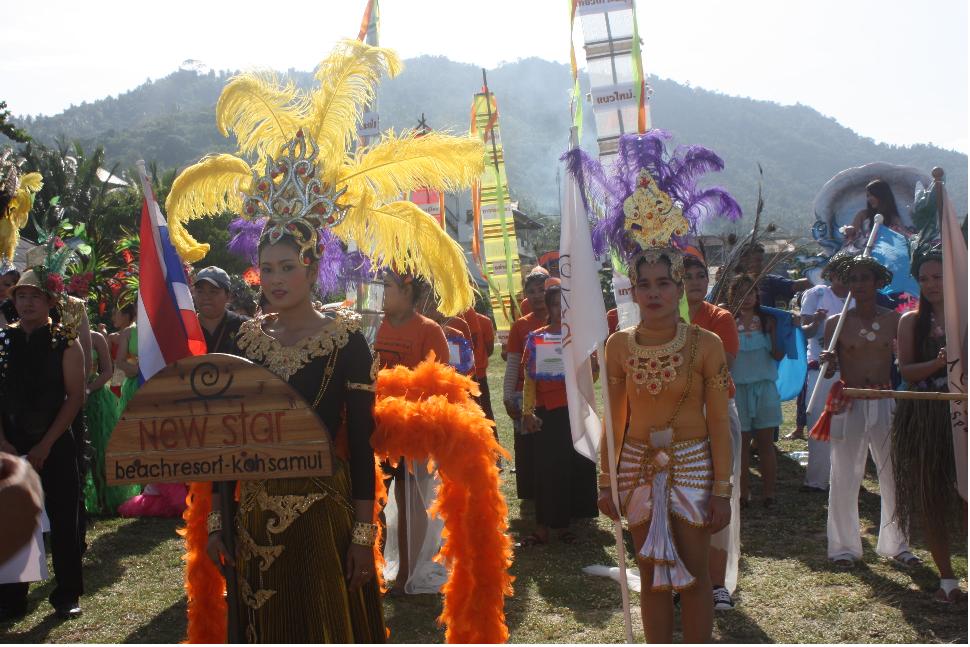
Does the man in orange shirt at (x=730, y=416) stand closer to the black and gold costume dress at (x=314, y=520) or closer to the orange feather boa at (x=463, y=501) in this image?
the orange feather boa at (x=463, y=501)

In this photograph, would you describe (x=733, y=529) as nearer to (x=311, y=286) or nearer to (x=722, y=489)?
(x=722, y=489)

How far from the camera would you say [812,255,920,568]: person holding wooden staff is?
20.3 feet

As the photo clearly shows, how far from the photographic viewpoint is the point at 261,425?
10.6 feet

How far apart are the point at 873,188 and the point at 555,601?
6.45 meters

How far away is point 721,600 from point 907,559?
1.51 metres

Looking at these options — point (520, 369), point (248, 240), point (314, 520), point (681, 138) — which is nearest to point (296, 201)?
point (314, 520)

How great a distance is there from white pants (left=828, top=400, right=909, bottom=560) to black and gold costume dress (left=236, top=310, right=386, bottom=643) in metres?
3.87

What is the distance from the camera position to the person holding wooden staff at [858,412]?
6.18 metres

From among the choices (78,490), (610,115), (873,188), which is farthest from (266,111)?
(873,188)

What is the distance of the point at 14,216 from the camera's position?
6.69m

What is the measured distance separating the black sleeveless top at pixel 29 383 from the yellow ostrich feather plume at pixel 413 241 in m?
2.56

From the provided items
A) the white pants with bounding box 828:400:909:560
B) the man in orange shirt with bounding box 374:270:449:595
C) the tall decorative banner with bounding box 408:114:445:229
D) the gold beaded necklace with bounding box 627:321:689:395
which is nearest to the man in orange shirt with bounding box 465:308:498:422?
the man in orange shirt with bounding box 374:270:449:595

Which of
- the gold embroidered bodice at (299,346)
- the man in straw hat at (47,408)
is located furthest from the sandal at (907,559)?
the man in straw hat at (47,408)

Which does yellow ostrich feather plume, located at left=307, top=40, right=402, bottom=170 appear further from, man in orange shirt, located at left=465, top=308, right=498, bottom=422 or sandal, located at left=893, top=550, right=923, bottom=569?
man in orange shirt, located at left=465, top=308, right=498, bottom=422
